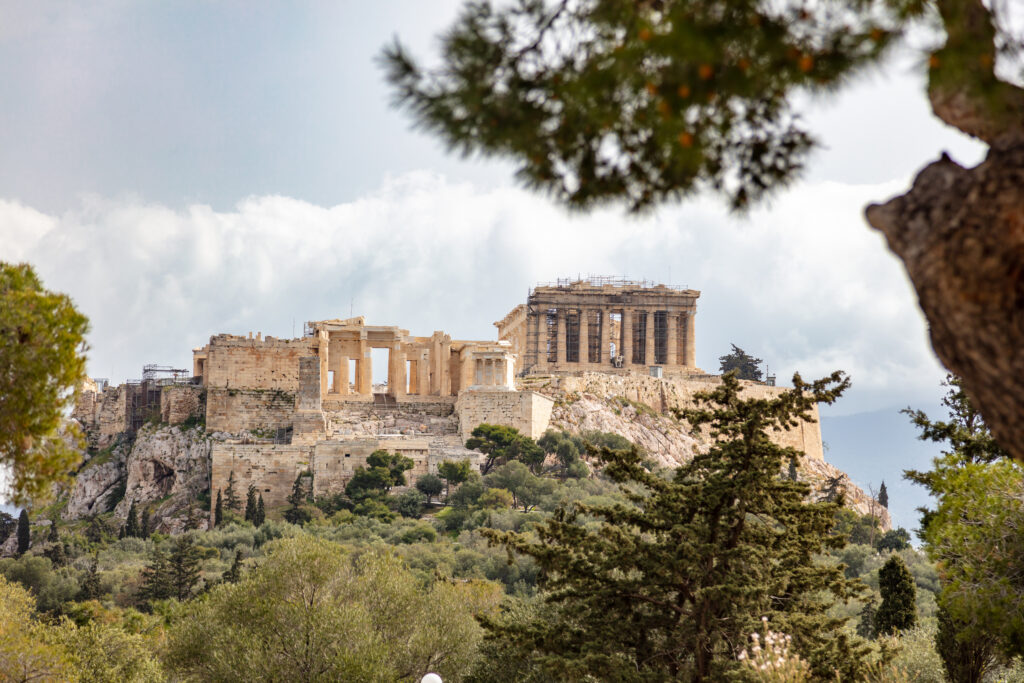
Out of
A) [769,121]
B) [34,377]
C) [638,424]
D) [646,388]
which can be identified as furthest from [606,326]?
[769,121]

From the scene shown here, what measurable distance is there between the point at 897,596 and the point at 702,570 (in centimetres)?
839

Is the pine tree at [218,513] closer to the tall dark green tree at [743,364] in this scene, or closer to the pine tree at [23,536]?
the pine tree at [23,536]

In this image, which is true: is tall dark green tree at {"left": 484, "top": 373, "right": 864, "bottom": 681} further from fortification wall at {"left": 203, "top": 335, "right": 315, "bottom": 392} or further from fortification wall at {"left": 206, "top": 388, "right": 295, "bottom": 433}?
fortification wall at {"left": 203, "top": 335, "right": 315, "bottom": 392}

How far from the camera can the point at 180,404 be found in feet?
117

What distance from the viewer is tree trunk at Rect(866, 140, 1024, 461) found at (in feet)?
10.7

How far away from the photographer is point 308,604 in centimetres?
1550

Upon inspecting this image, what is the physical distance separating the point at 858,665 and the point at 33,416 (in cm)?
749

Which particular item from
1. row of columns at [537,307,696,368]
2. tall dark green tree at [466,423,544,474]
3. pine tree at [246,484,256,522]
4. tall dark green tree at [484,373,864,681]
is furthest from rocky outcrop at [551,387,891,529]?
tall dark green tree at [484,373,864,681]

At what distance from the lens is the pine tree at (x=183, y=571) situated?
74.3 feet

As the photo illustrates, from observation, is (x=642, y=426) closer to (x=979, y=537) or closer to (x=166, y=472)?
(x=166, y=472)

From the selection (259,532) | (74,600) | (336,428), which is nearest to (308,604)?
(74,600)

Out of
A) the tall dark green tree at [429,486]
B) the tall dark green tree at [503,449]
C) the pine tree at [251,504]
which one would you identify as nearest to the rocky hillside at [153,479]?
the pine tree at [251,504]

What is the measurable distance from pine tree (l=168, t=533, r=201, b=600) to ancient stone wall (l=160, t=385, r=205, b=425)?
1270cm

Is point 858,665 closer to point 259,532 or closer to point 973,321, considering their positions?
point 973,321
